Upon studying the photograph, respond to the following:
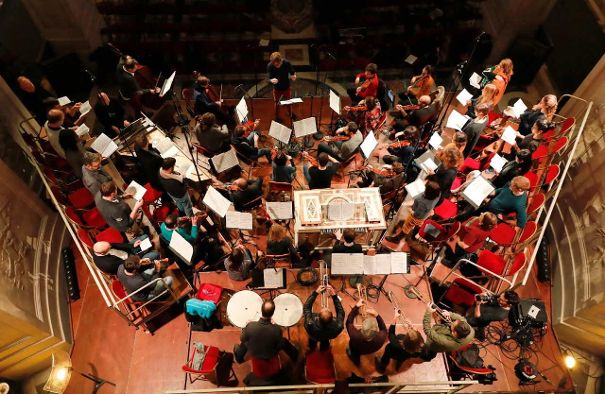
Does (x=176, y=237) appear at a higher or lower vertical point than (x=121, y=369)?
higher

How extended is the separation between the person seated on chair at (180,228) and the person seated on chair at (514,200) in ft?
15.2

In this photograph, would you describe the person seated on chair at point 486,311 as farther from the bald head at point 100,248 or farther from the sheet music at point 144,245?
the bald head at point 100,248

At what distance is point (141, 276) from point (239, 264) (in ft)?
4.54

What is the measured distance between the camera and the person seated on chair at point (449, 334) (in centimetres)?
509

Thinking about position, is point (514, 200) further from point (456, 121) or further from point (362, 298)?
point (362, 298)

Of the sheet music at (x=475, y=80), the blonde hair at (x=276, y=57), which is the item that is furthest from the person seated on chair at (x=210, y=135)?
the sheet music at (x=475, y=80)

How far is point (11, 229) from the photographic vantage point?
263 inches

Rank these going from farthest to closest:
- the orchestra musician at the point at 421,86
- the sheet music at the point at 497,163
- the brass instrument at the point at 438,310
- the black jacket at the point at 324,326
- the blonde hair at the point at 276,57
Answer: the orchestra musician at the point at 421,86 → the blonde hair at the point at 276,57 → the sheet music at the point at 497,163 → the brass instrument at the point at 438,310 → the black jacket at the point at 324,326

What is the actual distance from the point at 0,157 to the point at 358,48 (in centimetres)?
744

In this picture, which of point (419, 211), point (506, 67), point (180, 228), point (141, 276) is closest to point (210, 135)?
point (180, 228)

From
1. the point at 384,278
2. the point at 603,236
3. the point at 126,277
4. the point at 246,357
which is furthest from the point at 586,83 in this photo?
the point at 126,277

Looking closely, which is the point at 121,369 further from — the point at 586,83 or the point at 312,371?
the point at 586,83

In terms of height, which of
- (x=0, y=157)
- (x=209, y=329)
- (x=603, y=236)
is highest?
(x=0, y=157)

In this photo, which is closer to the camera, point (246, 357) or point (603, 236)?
point (246, 357)
